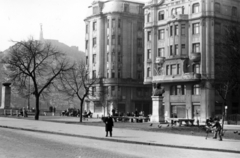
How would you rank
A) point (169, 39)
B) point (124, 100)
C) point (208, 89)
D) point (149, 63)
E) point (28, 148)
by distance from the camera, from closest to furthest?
point (28, 148)
point (208, 89)
point (169, 39)
point (149, 63)
point (124, 100)

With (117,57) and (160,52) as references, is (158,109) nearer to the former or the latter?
(160,52)

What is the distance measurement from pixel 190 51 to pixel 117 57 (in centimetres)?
2005

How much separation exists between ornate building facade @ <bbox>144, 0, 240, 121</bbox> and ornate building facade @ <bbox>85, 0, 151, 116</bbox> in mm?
12001

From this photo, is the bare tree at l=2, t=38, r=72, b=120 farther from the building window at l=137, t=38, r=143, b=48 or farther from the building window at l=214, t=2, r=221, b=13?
the building window at l=137, t=38, r=143, b=48

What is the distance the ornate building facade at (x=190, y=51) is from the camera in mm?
64250

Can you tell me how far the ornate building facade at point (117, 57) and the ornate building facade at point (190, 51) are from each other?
1200 cm

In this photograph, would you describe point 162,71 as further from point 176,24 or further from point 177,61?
point 176,24

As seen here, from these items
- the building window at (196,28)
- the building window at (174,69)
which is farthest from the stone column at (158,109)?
the building window at (196,28)

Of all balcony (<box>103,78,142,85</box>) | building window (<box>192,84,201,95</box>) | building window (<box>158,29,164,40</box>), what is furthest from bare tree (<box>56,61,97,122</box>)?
building window (<box>192,84,201,95</box>)

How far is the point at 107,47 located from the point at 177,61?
20046mm

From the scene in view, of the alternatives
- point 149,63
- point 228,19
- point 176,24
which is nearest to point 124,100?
point 149,63

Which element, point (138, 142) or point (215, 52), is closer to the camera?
point (138, 142)

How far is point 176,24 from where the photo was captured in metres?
67.1

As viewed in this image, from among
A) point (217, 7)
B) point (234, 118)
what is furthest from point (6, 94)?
point (217, 7)
